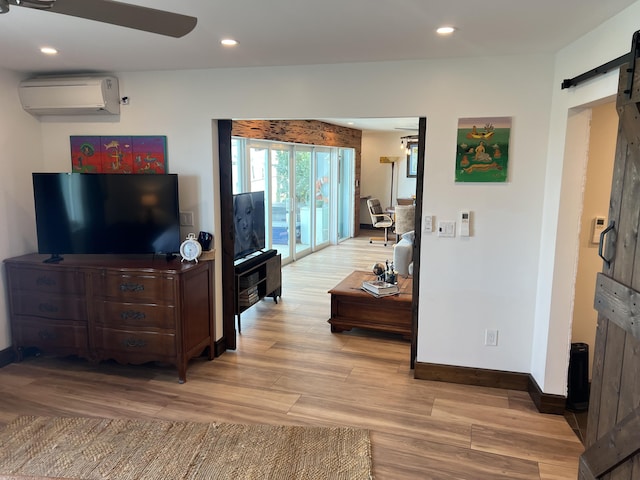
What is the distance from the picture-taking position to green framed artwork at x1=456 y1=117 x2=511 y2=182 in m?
3.17

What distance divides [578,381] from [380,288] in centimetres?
177

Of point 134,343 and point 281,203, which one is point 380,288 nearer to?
point 134,343

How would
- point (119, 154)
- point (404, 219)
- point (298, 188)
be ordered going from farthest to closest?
A: point (404, 219), point (298, 188), point (119, 154)

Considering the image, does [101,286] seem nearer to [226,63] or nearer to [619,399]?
[226,63]

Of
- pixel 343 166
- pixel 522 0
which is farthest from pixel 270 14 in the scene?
pixel 343 166

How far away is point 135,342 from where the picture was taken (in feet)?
11.5

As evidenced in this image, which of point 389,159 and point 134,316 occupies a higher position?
point 389,159

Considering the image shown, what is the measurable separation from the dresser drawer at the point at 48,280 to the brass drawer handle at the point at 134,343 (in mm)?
505

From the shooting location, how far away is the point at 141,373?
3.64 m

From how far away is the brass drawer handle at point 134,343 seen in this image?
11.5 ft

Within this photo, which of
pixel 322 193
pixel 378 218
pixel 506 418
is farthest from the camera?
pixel 378 218

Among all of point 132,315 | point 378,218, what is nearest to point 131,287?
point 132,315

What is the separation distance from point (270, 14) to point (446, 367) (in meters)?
2.69

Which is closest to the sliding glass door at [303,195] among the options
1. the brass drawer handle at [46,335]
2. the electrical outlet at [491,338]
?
the brass drawer handle at [46,335]
